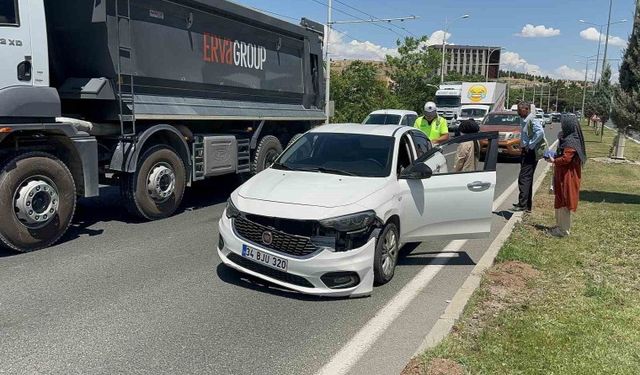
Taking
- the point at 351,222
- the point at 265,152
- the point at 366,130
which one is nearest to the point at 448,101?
the point at 265,152

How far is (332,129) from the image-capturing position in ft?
22.1

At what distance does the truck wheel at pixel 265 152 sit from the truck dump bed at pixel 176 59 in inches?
19.6

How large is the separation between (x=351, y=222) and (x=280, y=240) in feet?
2.11

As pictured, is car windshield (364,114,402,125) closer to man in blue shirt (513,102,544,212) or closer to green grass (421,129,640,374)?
man in blue shirt (513,102,544,212)

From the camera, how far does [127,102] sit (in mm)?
7406

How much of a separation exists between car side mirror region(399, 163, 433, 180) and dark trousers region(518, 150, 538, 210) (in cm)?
405

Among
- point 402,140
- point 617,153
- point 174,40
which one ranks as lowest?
point 617,153

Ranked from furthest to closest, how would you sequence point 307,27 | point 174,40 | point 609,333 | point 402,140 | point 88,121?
point 307,27 → point 174,40 → point 88,121 → point 402,140 → point 609,333

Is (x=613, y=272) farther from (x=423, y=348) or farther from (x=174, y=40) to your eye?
(x=174, y=40)

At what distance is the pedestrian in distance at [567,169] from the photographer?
7309mm

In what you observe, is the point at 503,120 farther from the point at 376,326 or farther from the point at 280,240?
the point at 376,326

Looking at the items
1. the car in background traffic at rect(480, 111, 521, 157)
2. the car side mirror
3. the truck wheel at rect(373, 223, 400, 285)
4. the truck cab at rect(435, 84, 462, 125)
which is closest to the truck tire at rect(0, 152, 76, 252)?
the truck wheel at rect(373, 223, 400, 285)

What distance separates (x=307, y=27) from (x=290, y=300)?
29.1 ft

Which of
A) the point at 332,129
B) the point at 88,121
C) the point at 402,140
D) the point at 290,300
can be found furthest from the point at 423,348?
the point at 88,121
